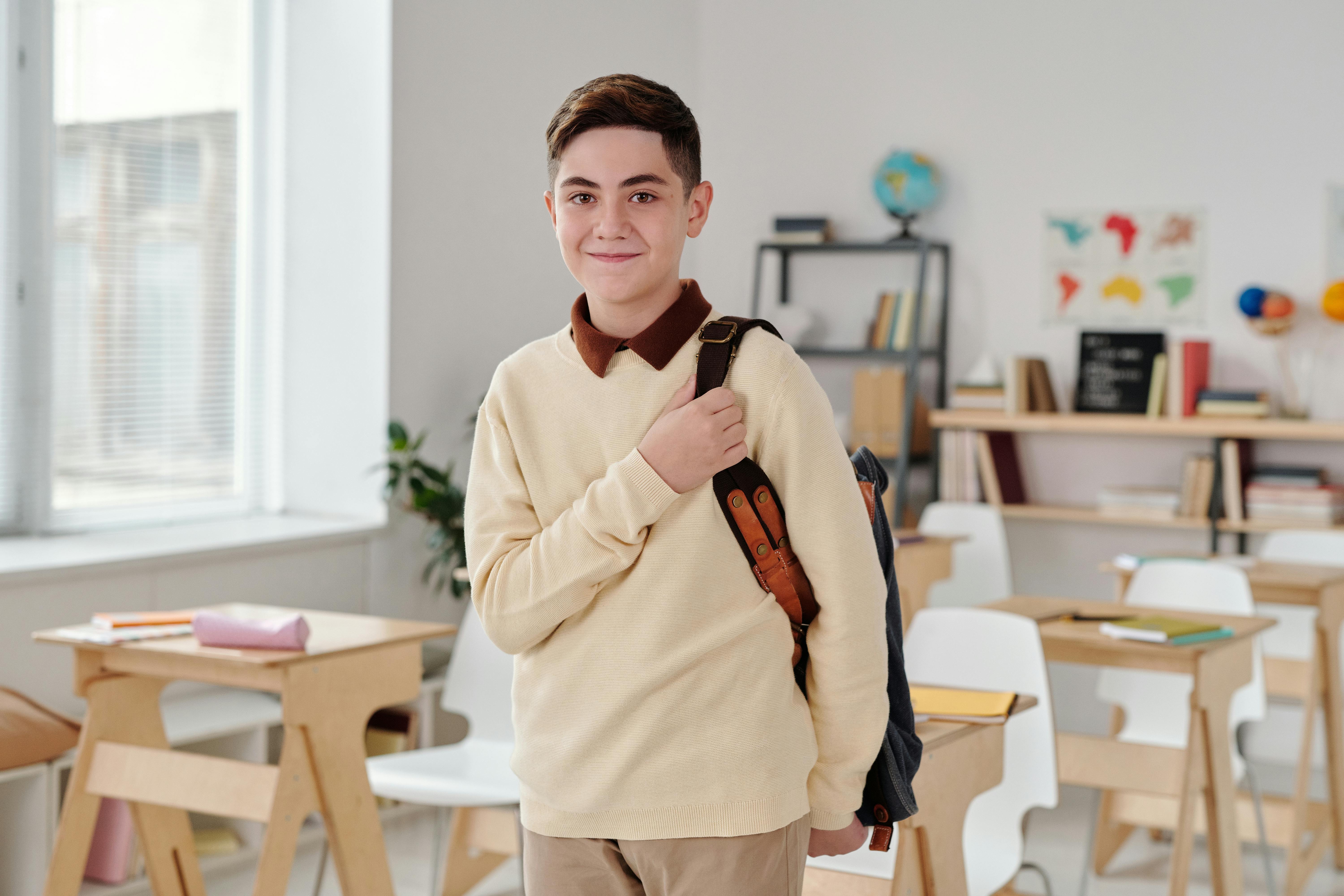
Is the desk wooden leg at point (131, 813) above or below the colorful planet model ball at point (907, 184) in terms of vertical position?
below

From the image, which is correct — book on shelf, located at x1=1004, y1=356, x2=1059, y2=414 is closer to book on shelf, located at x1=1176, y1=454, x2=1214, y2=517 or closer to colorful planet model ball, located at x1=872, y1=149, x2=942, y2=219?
book on shelf, located at x1=1176, y1=454, x2=1214, y2=517

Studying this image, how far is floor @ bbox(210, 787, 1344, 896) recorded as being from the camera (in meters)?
3.46

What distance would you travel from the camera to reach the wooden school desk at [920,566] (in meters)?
4.25

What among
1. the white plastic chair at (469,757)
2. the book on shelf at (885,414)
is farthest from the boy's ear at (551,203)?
the book on shelf at (885,414)

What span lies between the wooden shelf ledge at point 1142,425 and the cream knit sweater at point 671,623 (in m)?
3.77

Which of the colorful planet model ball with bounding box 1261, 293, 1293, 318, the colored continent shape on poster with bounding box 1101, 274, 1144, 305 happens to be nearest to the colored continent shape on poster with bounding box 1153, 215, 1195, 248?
the colored continent shape on poster with bounding box 1101, 274, 1144, 305

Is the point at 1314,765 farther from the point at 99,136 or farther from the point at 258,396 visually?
the point at 99,136

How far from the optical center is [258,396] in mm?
4586

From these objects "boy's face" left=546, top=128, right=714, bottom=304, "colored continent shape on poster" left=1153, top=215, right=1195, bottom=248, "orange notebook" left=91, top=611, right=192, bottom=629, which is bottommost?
"orange notebook" left=91, top=611, right=192, bottom=629

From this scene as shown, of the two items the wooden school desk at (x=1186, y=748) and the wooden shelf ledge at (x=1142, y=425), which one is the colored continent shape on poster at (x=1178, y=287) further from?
the wooden school desk at (x=1186, y=748)

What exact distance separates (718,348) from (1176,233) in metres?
4.22

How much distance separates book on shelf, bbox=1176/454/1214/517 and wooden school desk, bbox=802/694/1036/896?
2.97 meters

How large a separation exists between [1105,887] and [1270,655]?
0.88m

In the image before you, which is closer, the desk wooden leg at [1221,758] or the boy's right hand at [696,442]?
the boy's right hand at [696,442]
